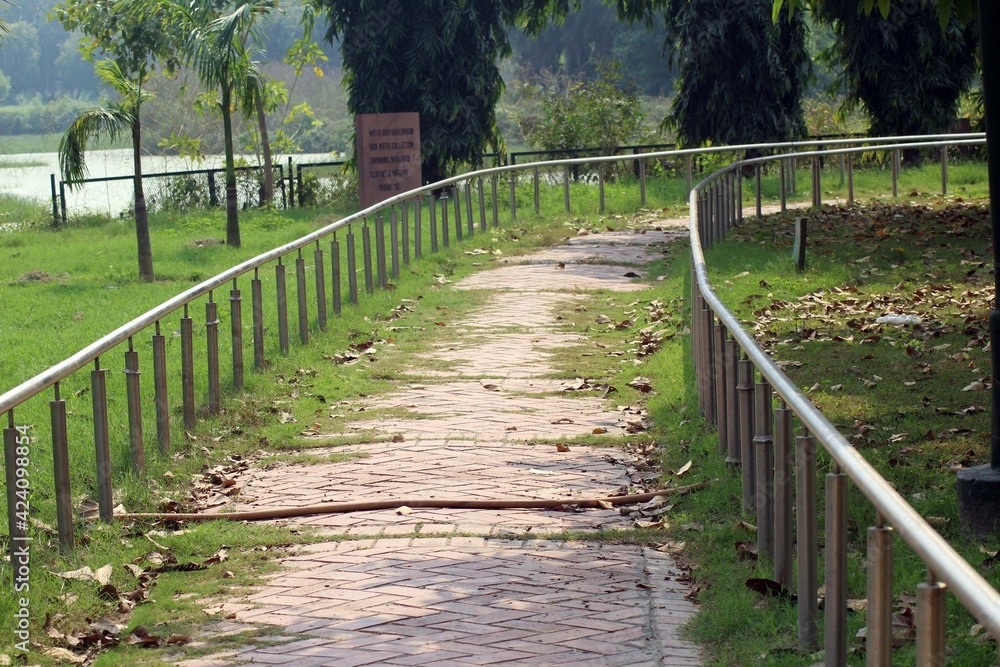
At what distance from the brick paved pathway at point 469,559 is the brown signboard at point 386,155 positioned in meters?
12.8

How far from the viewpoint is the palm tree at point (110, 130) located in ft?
62.5

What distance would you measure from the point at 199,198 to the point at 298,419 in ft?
79.4

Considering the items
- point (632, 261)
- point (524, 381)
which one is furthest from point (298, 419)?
point (632, 261)

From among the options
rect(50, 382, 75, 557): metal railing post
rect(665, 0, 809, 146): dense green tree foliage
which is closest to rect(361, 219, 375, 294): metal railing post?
rect(50, 382, 75, 557): metal railing post

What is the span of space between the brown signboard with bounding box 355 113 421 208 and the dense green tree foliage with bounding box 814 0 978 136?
951 centimetres

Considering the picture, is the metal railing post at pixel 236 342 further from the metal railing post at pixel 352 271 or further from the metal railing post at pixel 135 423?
the metal railing post at pixel 352 271

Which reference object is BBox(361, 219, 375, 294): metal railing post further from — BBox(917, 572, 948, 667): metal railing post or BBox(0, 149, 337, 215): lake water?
BBox(0, 149, 337, 215): lake water

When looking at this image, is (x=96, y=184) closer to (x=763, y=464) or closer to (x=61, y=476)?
(x=61, y=476)

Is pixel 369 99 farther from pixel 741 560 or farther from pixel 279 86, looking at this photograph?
pixel 741 560

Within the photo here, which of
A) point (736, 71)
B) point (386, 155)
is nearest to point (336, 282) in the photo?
point (386, 155)

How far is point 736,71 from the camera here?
27.2 m

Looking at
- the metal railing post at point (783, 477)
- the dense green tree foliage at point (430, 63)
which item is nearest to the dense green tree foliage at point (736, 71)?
the dense green tree foliage at point (430, 63)

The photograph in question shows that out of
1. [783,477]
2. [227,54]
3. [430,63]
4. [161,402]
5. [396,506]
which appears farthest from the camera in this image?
[430,63]

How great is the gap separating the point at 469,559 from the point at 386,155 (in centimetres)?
1768
